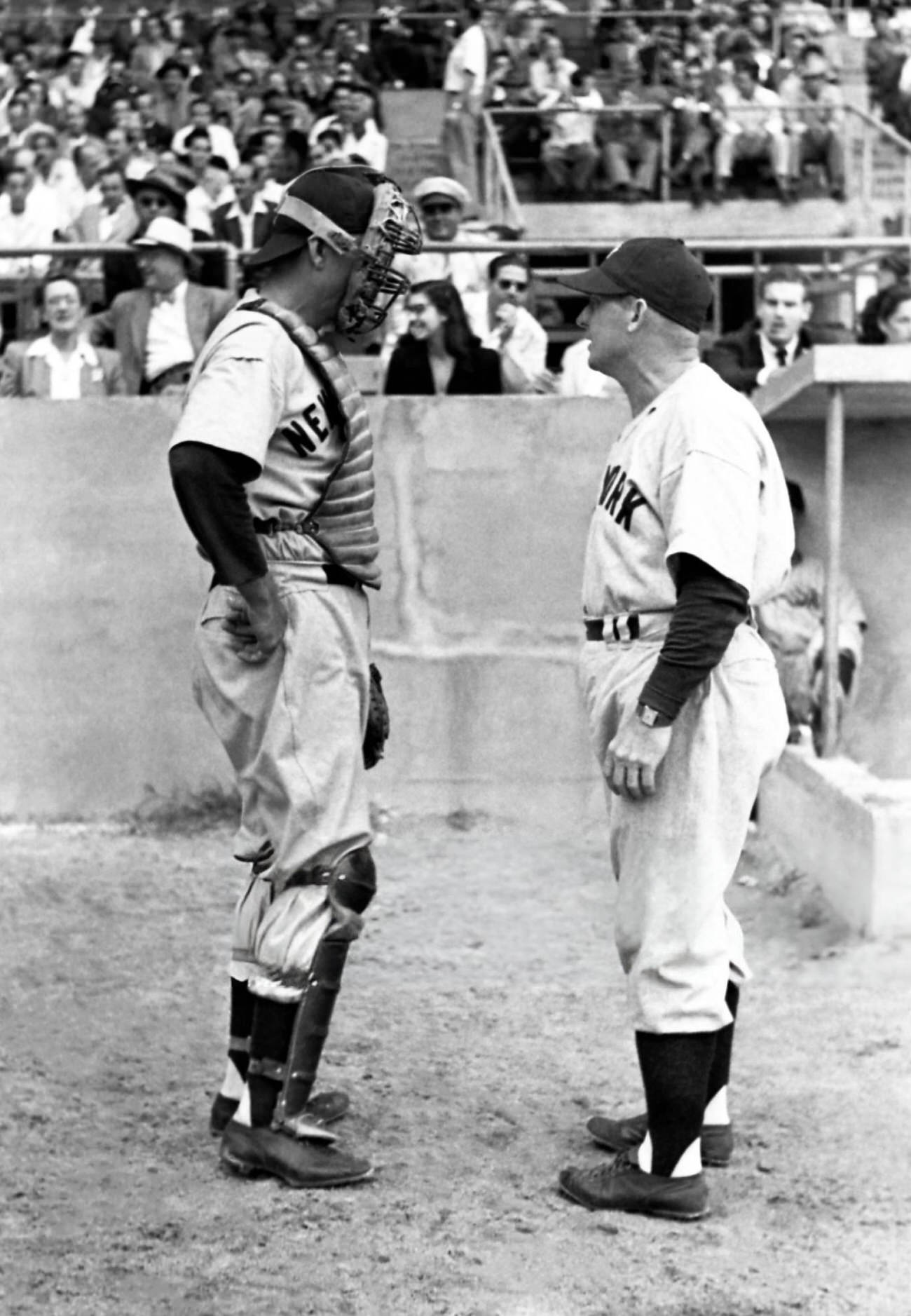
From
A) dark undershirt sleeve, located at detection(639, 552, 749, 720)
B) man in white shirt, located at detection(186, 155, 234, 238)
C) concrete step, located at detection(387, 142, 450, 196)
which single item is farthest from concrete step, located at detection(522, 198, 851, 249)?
dark undershirt sleeve, located at detection(639, 552, 749, 720)

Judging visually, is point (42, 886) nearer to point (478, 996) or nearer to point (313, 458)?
point (478, 996)

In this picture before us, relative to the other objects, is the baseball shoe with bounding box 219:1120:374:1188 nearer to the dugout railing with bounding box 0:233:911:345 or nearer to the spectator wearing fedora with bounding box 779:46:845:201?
the dugout railing with bounding box 0:233:911:345

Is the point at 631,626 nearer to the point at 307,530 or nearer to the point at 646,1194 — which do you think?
the point at 307,530

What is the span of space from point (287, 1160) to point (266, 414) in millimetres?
1626

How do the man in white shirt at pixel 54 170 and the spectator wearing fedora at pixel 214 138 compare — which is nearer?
the man in white shirt at pixel 54 170

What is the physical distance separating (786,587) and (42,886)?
10.7ft

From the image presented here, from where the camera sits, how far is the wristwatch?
158 inches

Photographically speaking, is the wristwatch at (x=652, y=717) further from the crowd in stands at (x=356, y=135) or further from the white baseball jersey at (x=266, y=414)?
the crowd in stands at (x=356, y=135)

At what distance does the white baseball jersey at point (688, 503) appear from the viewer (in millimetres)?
4047

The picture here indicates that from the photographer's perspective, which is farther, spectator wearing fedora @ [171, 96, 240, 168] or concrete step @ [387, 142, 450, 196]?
concrete step @ [387, 142, 450, 196]

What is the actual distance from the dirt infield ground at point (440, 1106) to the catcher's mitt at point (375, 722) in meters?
0.92

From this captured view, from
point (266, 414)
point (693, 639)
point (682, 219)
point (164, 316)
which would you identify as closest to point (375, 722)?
point (266, 414)

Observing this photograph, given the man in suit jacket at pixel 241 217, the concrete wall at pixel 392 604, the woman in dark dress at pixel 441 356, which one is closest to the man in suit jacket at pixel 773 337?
the concrete wall at pixel 392 604

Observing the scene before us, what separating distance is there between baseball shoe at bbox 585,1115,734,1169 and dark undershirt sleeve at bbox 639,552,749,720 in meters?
1.07
